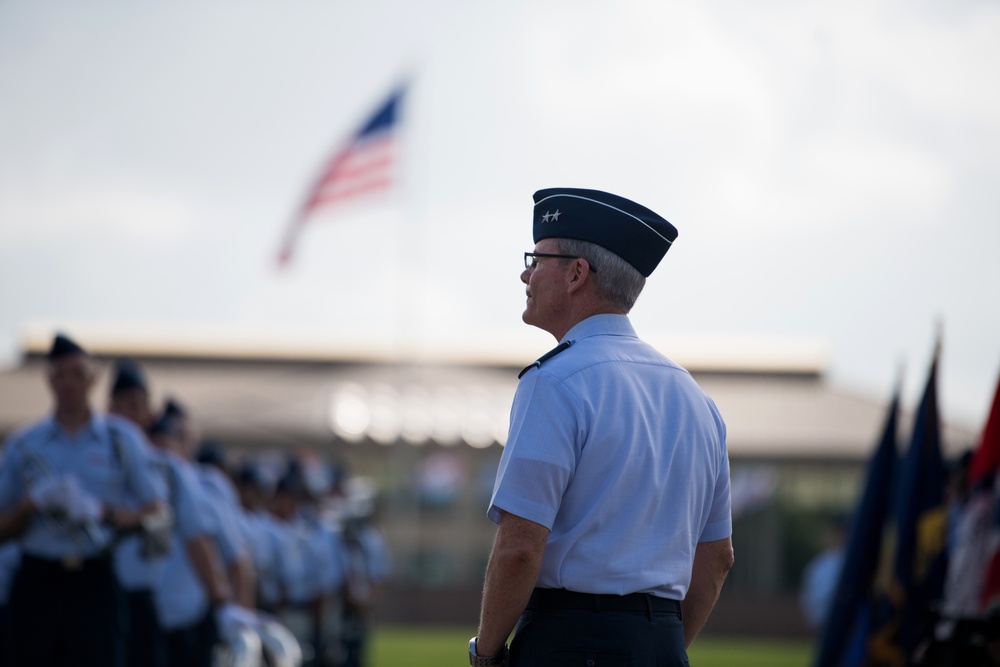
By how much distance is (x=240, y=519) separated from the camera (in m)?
13.0

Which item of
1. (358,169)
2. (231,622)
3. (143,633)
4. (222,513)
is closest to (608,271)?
(143,633)

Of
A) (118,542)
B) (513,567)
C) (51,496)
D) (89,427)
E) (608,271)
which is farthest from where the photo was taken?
(89,427)

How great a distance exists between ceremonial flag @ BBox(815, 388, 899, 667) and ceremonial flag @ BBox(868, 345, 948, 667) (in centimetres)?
49

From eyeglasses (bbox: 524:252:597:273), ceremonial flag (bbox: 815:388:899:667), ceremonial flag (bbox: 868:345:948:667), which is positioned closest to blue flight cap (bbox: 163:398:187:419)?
ceremonial flag (bbox: 815:388:899:667)

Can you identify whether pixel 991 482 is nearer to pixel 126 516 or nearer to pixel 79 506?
pixel 126 516

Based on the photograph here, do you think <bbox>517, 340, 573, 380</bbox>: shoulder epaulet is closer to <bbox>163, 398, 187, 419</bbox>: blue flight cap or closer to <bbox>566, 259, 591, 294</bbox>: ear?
<bbox>566, 259, 591, 294</bbox>: ear

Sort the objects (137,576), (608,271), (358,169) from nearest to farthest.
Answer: (608,271) → (137,576) → (358,169)

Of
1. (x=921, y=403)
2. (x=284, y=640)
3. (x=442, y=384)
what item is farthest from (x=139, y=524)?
(x=442, y=384)

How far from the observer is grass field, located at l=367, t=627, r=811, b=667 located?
2406cm

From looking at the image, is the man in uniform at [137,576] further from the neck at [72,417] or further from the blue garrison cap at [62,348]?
the blue garrison cap at [62,348]

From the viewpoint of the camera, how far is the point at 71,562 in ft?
23.5

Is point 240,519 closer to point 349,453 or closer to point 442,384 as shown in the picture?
point 349,453

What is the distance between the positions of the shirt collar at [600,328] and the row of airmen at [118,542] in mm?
3833

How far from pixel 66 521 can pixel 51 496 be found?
0.16 meters
